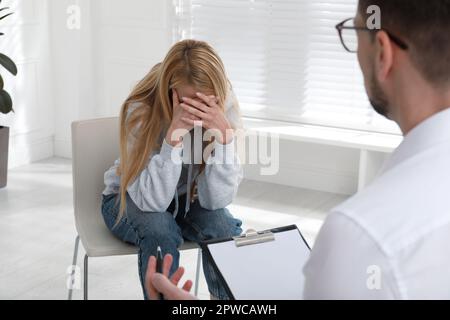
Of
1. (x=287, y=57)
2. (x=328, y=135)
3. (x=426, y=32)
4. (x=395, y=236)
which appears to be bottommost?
(x=328, y=135)

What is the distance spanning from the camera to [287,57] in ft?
13.5

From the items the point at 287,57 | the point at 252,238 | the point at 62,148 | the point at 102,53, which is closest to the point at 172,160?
the point at 252,238

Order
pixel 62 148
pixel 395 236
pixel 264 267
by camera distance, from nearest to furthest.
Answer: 1. pixel 395 236
2. pixel 264 267
3. pixel 62 148

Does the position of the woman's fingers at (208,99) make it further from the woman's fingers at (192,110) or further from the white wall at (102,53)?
the white wall at (102,53)

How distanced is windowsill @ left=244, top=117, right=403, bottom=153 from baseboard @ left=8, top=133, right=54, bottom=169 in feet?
4.44

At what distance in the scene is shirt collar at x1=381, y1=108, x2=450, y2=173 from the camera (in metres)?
0.97

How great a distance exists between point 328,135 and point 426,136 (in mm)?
2903

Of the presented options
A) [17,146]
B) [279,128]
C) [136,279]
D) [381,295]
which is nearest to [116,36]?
[17,146]

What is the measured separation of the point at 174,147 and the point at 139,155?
11 cm

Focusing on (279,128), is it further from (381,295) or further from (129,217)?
(381,295)

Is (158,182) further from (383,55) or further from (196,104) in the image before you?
(383,55)

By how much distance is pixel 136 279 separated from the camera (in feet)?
9.59

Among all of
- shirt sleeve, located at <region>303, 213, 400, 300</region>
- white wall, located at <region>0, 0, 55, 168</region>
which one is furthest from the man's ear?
white wall, located at <region>0, 0, 55, 168</region>

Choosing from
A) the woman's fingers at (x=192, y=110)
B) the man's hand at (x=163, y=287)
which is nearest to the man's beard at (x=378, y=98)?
the man's hand at (x=163, y=287)
